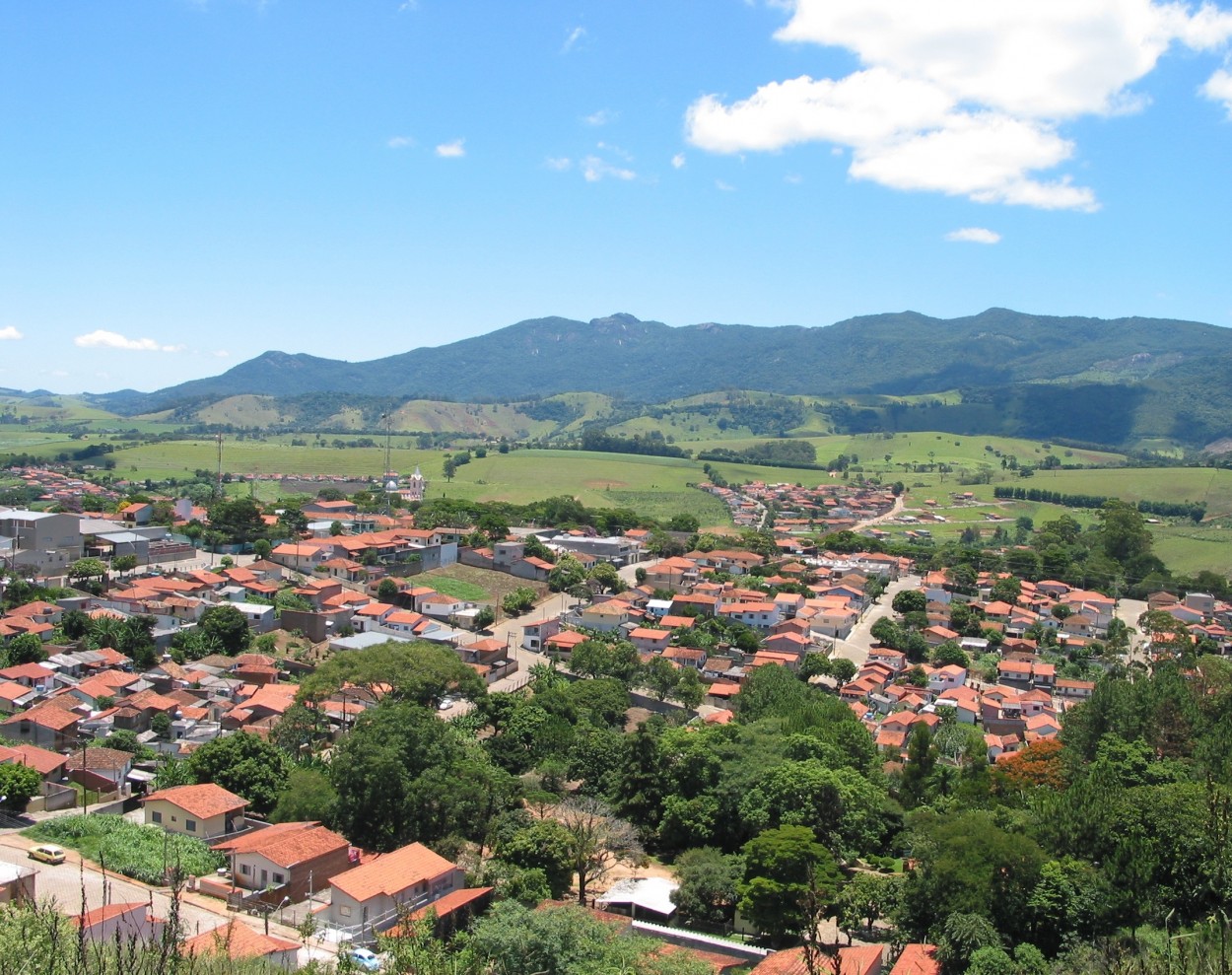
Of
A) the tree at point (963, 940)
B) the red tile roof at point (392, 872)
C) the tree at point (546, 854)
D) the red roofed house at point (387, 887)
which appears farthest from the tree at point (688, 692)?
the tree at point (963, 940)

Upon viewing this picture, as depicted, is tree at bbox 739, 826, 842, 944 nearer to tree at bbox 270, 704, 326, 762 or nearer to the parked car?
the parked car

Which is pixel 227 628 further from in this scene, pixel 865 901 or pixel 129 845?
pixel 865 901

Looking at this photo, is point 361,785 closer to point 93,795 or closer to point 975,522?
point 93,795

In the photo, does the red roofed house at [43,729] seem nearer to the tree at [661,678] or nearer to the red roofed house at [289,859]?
the red roofed house at [289,859]

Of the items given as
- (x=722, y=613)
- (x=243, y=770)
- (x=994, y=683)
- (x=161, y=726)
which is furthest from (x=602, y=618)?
(x=243, y=770)

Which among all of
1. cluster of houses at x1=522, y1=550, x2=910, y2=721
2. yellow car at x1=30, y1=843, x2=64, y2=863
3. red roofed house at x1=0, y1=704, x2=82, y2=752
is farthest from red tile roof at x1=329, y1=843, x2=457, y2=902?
cluster of houses at x1=522, y1=550, x2=910, y2=721

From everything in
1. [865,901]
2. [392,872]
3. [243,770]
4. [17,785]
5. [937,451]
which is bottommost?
[865,901]
